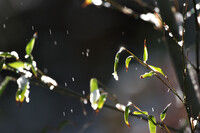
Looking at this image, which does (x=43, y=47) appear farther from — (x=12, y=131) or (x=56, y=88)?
(x=56, y=88)

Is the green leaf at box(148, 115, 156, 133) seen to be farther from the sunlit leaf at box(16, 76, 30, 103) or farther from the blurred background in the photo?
the blurred background

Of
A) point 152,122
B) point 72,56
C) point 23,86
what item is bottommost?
point 152,122

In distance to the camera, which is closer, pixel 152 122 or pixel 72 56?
pixel 152 122

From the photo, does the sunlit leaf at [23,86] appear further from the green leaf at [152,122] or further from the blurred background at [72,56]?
the blurred background at [72,56]

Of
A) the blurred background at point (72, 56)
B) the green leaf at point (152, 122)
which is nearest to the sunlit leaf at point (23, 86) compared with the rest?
the green leaf at point (152, 122)

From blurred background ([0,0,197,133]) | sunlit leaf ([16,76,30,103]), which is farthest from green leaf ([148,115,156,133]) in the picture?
blurred background ([0,0,197,133])

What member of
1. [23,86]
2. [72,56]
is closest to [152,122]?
[23,86]

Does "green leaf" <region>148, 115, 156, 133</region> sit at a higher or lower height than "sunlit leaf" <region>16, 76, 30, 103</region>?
lower

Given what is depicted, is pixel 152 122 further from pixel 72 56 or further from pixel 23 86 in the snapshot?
pixel 72 56
